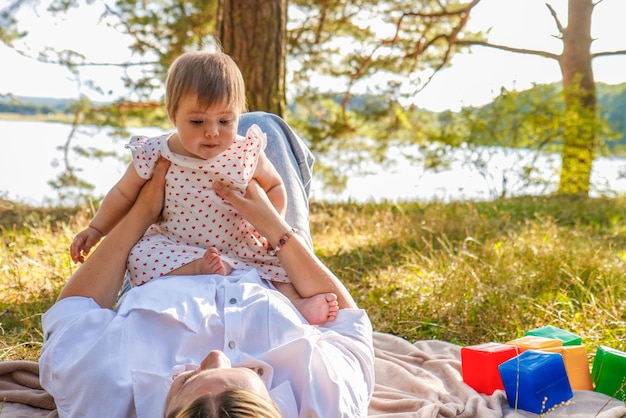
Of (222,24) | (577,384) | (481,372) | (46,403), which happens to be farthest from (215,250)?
(222,24)

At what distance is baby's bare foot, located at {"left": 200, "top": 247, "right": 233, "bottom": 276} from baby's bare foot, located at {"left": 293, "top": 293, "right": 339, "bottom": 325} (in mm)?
359

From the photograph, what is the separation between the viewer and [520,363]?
9.30 feet

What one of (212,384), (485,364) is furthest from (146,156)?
(485,364)

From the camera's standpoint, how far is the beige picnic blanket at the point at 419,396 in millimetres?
2713

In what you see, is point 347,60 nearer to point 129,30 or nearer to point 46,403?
point 129,30

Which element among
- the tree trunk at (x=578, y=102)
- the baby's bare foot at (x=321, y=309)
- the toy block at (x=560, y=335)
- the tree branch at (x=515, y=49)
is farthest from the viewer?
the tree branch at (x=515, y=49)

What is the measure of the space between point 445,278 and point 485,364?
56.5 inches

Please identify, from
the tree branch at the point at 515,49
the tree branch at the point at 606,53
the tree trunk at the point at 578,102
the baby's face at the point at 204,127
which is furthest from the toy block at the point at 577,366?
the tree branch at the point at 606,53

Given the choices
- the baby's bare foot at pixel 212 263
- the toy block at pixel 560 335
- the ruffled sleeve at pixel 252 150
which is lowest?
the toy block at pixel 560 335

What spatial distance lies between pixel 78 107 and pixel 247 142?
27.0 feet

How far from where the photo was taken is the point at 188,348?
229cm

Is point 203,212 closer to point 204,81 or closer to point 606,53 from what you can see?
point 204,81

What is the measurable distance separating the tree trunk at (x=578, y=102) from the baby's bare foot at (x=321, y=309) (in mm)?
7522

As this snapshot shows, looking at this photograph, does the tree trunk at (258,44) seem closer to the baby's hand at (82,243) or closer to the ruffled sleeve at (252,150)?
the ruffled sleeve at (252,150)
